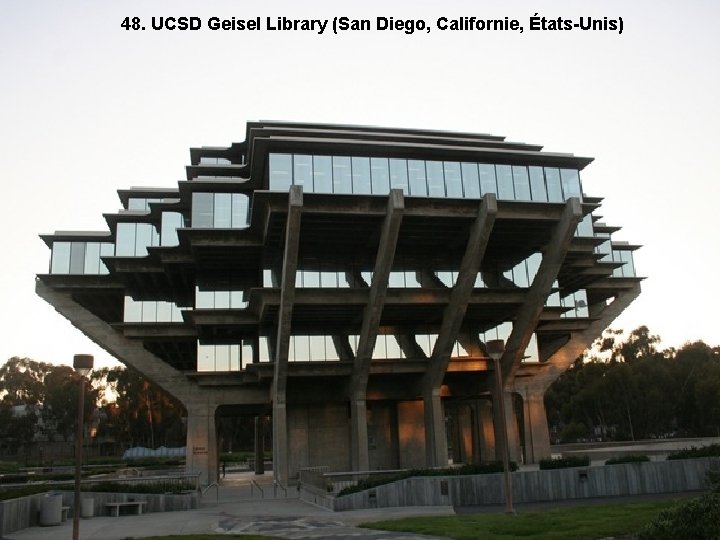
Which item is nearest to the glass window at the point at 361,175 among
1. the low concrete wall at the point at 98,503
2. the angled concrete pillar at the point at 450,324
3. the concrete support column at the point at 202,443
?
the angled concrete pillar at the point at 450,324

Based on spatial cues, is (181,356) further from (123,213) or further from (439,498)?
(439,498)

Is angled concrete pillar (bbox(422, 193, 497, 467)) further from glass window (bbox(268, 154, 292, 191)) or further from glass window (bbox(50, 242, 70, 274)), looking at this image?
glass window (bbox(50, 242, 70, 274))

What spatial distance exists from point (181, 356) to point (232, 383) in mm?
14047

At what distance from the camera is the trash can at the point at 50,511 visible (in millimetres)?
22141

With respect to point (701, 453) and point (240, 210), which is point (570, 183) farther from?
point (240, 210)

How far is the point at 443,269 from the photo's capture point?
4188 cm

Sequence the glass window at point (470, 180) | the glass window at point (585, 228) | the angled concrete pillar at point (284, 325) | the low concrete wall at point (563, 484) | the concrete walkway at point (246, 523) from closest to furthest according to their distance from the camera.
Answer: the concrete walkway at point (246, 523)
the low concrete wall at point (563, 484)
the angled concrete pillar at point (284, 325)
the glass window at point (470, 180)
the glass window at point (585, 228)

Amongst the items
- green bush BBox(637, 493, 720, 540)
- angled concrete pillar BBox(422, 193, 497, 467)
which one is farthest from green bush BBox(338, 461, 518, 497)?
green bush BBox(637, 493, 720, 540)

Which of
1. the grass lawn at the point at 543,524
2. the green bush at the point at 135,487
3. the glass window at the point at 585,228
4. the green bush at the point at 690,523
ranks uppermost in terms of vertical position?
the glass window at the point at 585,228

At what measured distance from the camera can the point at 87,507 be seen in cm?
2553

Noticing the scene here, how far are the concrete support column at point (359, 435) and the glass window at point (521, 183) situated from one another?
1633cm

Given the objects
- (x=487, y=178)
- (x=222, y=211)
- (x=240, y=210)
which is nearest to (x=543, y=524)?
(x=487, y=178)

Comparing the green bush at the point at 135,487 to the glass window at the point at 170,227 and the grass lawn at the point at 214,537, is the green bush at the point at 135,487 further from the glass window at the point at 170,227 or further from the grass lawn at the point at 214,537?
the glass window at the point at 170,227

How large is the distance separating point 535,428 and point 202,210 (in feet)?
95.7
